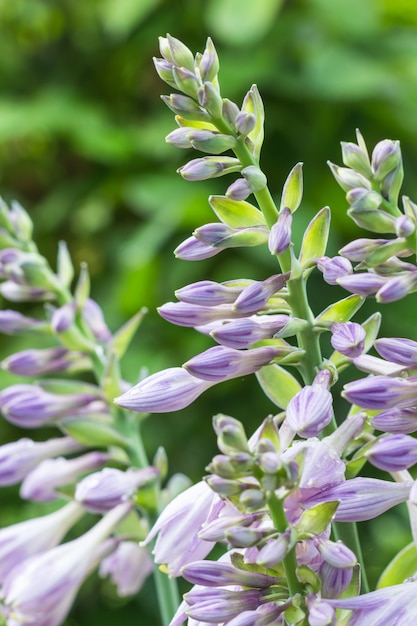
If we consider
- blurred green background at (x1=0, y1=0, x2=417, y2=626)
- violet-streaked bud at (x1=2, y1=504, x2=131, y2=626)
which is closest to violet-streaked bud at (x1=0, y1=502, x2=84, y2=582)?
violet-streaked bud at (x1=2, y1=504, x2=131, y2=626)

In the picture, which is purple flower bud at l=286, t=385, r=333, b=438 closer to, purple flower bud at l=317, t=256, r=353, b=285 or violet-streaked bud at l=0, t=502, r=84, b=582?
purple flower bud at l=317, t=256, r=353, b=285

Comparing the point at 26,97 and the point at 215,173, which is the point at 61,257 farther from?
the point at 26,97

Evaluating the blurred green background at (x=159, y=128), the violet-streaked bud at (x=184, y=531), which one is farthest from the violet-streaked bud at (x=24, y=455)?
the blurred green background at (x=159, y=128)

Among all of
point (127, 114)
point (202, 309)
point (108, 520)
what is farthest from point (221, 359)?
point (127, 114)

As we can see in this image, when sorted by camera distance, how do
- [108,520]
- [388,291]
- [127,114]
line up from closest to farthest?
[388,291] → [108,520] → [127,114]

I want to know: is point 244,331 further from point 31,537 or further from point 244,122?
point 31,537

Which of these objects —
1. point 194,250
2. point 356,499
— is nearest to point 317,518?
point 356,499
